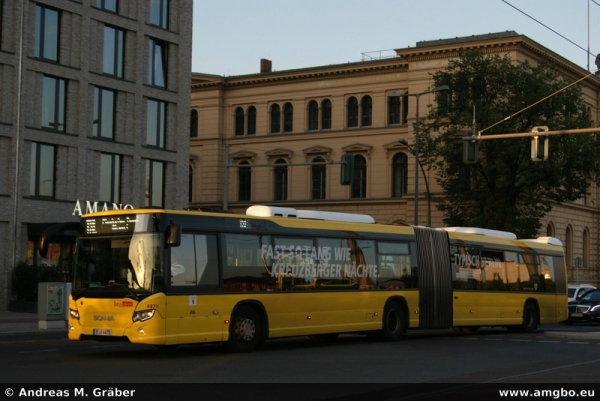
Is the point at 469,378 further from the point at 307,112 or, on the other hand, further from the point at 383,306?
the point at 307,112

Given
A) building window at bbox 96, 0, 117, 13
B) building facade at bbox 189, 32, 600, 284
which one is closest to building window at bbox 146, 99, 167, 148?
building window at bbox 96, 0, 117, 13

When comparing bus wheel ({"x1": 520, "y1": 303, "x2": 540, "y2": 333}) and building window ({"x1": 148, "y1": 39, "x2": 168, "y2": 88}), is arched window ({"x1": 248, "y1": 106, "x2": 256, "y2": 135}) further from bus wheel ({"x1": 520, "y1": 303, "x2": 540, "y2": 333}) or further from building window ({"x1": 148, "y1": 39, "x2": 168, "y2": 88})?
bus wheel ({"x1": 520, "y1": 303, "x2": 540, "y2": 333})

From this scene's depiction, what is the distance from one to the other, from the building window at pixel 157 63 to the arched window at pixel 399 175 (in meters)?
23.7

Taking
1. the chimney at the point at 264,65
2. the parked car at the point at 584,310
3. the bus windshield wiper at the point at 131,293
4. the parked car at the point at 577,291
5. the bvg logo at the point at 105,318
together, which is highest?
the chimney at the point at 264,65

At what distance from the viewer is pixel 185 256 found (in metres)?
18.9

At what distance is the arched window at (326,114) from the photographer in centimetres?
7300

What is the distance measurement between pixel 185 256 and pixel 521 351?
7.30 m

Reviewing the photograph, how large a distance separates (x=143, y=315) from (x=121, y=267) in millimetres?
1005

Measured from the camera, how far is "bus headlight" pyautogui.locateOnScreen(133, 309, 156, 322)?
1811 centimetres

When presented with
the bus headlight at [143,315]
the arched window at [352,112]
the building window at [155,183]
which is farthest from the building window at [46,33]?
the arched window at [352,112]

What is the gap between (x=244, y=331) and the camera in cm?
2005

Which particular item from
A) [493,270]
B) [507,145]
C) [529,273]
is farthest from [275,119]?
[493,270]

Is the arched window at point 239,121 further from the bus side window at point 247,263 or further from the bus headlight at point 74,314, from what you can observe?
the bus headlight at point 74,314
